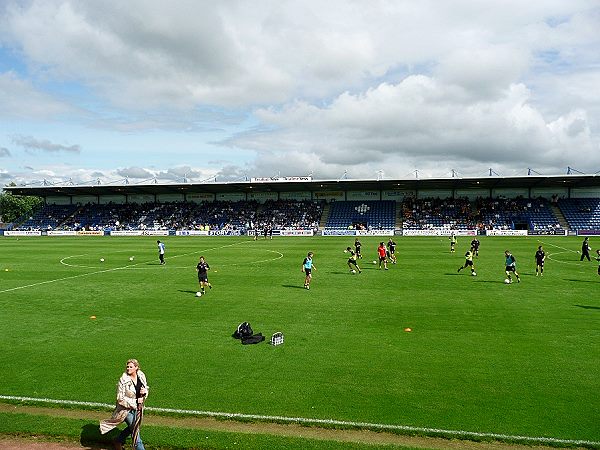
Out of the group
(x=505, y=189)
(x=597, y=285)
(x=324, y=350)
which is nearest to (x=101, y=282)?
(x=324, y=350)

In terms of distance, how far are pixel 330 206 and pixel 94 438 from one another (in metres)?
70.1


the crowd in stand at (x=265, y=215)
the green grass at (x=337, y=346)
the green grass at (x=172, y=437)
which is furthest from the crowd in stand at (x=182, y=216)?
the green grass at (x=172, y=437)

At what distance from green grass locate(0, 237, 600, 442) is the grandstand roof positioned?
42427 mm

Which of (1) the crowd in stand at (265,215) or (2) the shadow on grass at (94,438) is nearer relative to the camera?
(2) the shadow on grass at (94,438)

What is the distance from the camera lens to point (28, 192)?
83.8 m

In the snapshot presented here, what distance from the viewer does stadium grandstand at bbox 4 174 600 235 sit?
67.1 meters

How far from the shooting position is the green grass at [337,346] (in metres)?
10.0

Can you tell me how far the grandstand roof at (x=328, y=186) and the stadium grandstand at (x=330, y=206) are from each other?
15 centimetres

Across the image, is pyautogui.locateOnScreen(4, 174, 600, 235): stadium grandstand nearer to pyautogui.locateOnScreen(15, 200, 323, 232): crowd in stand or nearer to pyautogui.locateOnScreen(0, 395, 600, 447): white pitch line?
pyautogui.locateOnScreen(15, 200, 323, 232): crowd in stand

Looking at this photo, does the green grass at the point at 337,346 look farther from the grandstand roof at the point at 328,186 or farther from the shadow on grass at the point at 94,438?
the grandstand roof at the point at 328,186

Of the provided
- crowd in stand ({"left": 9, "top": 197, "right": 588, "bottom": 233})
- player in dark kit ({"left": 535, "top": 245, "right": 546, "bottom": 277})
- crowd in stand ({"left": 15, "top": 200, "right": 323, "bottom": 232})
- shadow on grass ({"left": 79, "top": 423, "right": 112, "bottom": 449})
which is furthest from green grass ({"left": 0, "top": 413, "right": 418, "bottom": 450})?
crowd in stand ({"left": 15, "top": 200, "right": 323, "bottom": 232})

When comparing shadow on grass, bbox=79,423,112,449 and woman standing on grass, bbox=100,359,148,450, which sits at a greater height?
woman standing on grass, bbox=100,359,148,450

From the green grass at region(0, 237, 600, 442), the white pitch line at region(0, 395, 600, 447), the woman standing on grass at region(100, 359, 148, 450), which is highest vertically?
the woman standing on grass at region(100, 359, 148, 450)

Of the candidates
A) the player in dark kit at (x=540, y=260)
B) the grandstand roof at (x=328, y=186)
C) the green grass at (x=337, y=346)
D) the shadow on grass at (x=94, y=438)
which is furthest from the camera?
the grandstand roof at (x=328, y=186)
